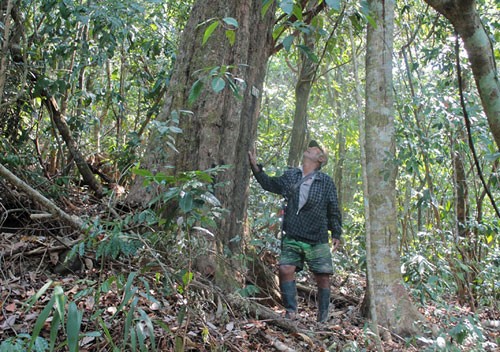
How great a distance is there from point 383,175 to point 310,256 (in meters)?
1.10

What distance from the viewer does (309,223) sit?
5172 millimetres

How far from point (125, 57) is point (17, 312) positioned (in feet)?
16.6

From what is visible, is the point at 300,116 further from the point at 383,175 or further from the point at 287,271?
the point at 287,271

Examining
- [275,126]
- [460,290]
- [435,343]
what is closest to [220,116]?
[435,343]

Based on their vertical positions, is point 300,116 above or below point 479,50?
above

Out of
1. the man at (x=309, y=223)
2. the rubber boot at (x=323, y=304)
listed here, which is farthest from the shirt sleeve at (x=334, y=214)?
the rubber boot at (x=323, y=304)

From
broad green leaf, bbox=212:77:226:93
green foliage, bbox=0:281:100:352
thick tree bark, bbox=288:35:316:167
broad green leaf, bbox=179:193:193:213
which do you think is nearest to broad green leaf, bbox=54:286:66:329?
green foliage, bbox=0:281:100:352

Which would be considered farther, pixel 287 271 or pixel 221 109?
pixel 287 271

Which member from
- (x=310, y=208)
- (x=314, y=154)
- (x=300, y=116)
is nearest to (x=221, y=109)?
(x=314, y=154)

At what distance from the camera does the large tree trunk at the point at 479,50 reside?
254cm

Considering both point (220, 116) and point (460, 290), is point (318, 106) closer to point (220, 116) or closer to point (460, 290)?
point (460, 290)

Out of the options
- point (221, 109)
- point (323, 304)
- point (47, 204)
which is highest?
point (221, 109)

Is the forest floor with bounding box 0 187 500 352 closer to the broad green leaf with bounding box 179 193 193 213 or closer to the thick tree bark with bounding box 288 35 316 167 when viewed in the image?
the broad green leaf with bounding box 179 193 193 213

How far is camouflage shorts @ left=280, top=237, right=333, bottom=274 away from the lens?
513 centimetres
